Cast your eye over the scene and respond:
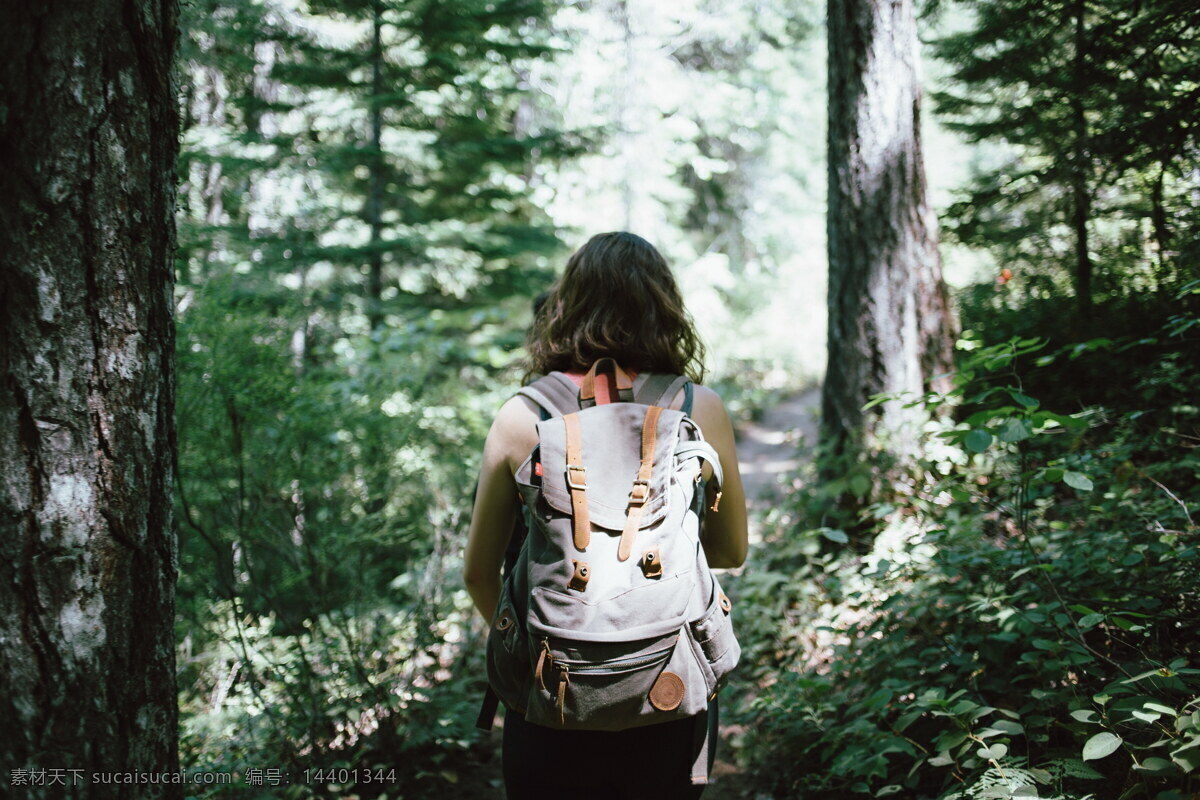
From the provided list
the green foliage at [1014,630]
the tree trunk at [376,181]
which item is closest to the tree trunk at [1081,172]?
the green foliage at [1014,630]

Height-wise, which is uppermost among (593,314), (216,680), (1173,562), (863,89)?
(863,89)

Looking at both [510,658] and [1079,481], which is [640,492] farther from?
[1079,481]

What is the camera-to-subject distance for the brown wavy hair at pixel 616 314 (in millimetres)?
1831

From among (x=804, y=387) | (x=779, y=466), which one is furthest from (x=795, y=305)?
(x=779, y=466)

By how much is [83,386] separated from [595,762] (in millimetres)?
1400

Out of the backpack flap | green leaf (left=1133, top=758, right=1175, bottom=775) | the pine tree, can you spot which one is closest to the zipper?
the backpack flap

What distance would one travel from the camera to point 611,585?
149 centimetres

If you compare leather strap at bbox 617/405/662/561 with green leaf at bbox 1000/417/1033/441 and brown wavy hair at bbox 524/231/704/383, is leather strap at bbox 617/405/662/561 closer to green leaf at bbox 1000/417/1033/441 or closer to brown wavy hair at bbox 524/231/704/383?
brown wavy hair at bbox 524/231/704/383

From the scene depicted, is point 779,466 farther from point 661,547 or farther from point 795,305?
point 795,305

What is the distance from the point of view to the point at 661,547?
5.07 ft

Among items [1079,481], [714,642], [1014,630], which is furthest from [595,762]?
[1014,630]

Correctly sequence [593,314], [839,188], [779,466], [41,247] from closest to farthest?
[41,247] → [593,314] → [839,188] → [779,466]

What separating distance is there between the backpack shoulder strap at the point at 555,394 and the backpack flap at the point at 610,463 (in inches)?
3.6

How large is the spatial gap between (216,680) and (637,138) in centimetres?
1022
